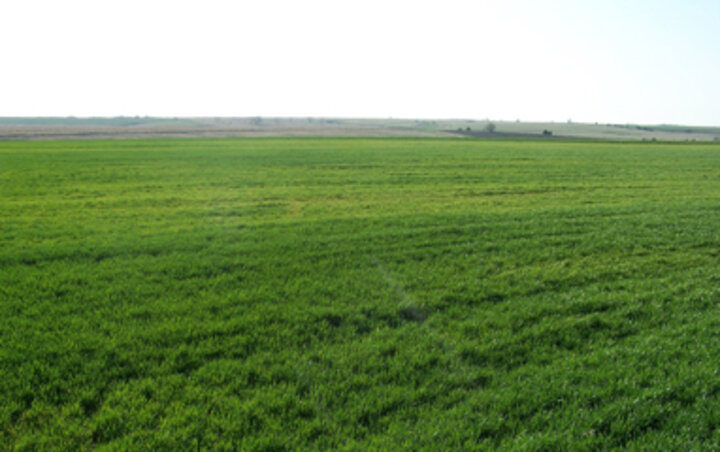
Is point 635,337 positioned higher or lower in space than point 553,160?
lower

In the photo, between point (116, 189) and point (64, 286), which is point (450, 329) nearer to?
point (64, 286)

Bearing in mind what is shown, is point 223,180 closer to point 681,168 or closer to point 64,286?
point 64,286

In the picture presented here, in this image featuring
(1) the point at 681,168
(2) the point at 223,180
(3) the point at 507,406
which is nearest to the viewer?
(3) the point at 507,406

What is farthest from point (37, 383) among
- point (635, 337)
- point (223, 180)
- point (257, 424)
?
point (223, 180)

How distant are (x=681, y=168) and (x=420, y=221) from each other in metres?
27.8

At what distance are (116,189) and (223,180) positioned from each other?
470cm

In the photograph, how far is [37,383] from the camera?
4711 millimetres

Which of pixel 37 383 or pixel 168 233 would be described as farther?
pixel 168 233

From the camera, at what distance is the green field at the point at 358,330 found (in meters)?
4.18

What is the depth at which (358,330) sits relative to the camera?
20.1ft

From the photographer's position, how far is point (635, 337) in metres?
5.89

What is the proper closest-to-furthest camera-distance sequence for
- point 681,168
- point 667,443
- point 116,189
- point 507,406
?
1. point 667,443
2. point 507,406
3. point 116,189
4. point 681,168

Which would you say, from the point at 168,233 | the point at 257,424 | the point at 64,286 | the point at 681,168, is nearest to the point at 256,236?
the point at 168,233

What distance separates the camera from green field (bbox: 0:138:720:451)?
4.18m
